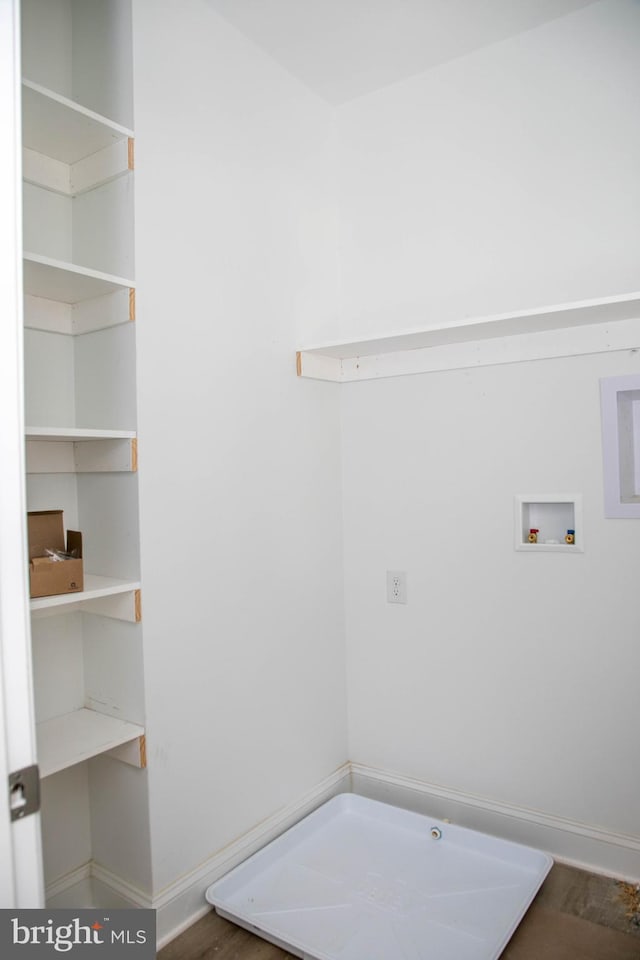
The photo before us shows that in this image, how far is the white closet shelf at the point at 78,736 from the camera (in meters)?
1.64

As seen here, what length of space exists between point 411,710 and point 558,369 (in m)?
1.31

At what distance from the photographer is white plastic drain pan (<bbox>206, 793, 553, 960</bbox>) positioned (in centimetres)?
178

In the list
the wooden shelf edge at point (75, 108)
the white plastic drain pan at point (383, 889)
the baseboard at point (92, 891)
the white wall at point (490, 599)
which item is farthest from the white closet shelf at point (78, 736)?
the wooden shelf edge at point (75, 108)

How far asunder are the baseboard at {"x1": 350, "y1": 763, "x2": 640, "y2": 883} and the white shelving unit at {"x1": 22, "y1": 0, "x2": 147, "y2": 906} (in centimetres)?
103

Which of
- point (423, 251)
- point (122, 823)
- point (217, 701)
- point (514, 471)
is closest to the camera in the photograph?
point (122, 823)

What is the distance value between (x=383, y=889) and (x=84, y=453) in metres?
1.54

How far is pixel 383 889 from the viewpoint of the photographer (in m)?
Result: 2.00

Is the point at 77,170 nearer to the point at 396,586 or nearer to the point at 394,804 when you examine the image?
the point at 396,586

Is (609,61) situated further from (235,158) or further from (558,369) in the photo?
(235,158)

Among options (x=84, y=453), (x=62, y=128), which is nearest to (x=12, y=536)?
(x=84, y=453)

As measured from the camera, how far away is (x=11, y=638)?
100 centimetres

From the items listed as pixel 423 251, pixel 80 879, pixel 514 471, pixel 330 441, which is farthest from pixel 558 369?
pixel 80 879

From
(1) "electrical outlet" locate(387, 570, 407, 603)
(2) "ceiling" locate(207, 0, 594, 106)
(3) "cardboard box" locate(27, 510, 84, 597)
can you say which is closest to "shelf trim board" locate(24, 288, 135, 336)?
(3) "cardboard box" locate(27, 510, 84, 597)

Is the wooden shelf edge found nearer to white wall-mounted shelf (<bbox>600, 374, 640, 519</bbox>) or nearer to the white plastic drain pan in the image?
white wall-mounted shelf (<bbox>600, 374, 640, 519</bbox>)
